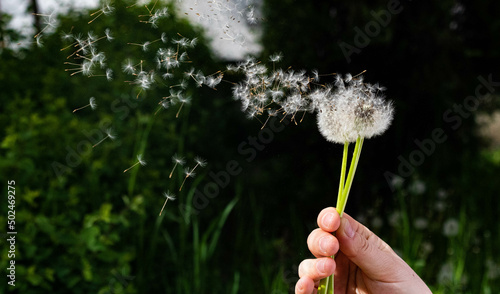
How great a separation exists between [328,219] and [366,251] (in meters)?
0.18

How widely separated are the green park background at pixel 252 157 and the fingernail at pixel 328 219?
1.11m

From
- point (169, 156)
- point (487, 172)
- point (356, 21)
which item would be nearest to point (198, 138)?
point (169, 156)

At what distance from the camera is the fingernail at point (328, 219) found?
38.9 inches

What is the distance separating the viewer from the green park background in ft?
6.61

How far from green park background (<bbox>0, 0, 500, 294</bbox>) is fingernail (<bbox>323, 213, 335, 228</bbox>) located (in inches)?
43.6

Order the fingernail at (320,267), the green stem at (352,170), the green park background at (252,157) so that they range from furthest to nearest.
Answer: the green park background at (252,157), the fingernail at (320,267), the green stem at (352,170)

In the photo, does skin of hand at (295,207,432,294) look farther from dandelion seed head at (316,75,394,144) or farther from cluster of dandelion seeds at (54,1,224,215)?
cluster of dandelion seeds at (54,1,224,215)

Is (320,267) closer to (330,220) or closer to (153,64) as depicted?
(330,220)

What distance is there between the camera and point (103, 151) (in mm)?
2189

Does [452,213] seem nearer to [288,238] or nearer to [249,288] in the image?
[288,238]

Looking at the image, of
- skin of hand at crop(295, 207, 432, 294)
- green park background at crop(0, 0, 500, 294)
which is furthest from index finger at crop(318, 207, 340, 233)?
green park background at crop(0, 0, 500, 294)

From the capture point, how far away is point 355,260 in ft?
3.67

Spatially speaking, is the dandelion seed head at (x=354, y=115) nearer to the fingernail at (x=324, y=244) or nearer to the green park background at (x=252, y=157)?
the fingernail at (x=324, y=244)

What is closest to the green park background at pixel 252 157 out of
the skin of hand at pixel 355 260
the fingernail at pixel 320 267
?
the skin of hand at pixel 355 260
